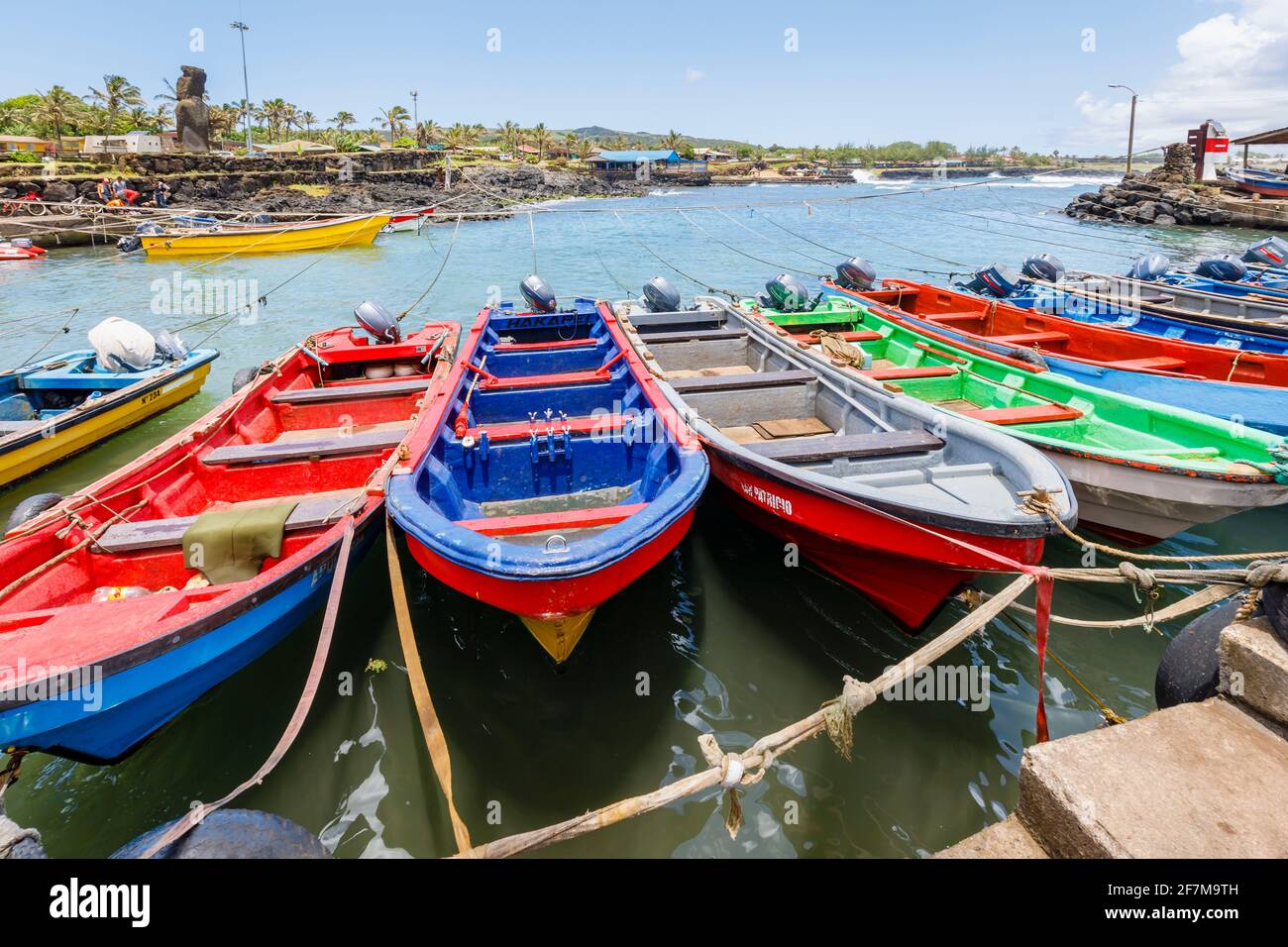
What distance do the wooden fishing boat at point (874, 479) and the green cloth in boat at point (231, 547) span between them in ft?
12.3

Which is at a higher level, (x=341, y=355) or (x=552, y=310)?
(x=552, y=310)

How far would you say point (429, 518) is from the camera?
441cm

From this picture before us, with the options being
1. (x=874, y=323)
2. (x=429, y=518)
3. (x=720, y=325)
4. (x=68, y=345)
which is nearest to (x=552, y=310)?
(x=720, y=325)

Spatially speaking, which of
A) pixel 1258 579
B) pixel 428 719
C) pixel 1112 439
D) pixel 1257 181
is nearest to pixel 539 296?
pixel 1112 439

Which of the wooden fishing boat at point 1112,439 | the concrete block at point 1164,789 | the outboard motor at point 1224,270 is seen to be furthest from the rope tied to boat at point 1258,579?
the outboard motor at point 1224,270

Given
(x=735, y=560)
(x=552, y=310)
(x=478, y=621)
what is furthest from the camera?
(x=552, y=310)

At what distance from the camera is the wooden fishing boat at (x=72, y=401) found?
880 cm

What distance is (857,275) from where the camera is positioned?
14039mm

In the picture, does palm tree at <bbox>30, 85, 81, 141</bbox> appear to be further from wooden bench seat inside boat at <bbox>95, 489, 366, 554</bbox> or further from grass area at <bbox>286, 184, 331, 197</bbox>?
wooden bench seat inside boat at <bbox>95, 489, 366, 554</bbox>

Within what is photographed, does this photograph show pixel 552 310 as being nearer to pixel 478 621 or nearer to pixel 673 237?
pixel 478 621

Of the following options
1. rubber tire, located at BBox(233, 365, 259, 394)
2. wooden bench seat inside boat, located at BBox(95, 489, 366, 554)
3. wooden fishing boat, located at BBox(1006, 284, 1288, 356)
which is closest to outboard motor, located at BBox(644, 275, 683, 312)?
wooden fishing boat, located at BBox(1006, 284, 1288, 356)
